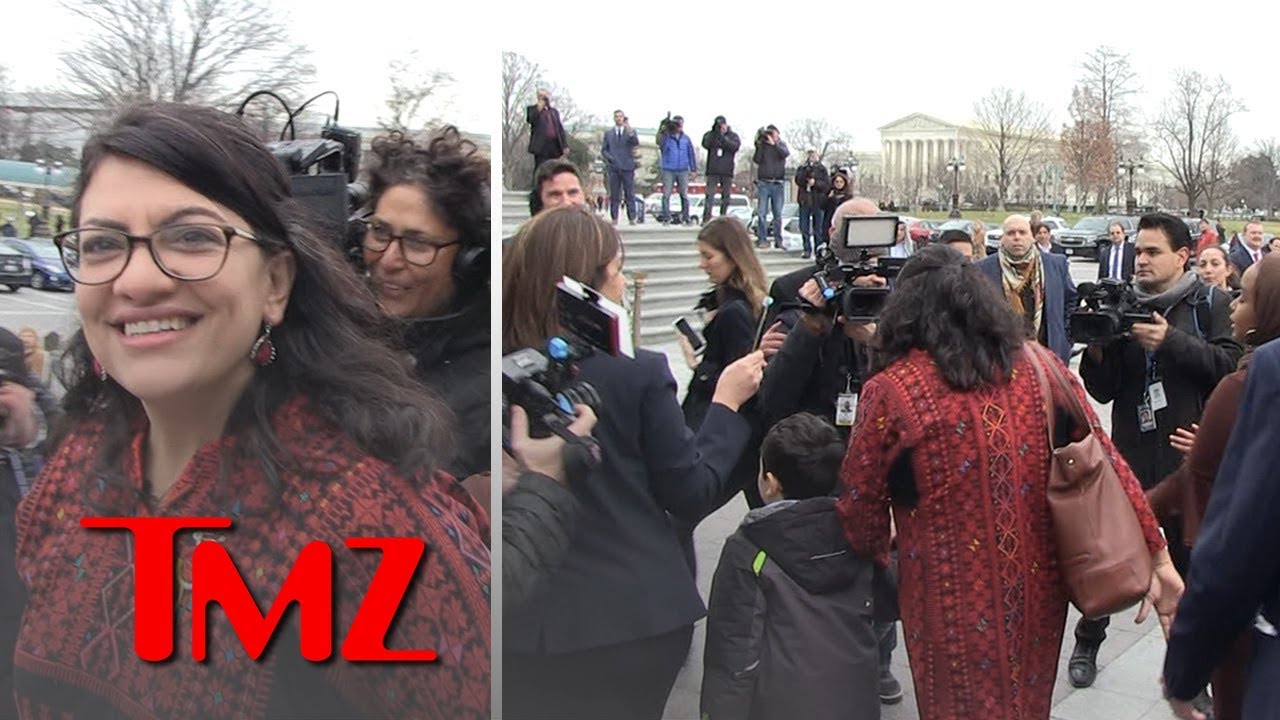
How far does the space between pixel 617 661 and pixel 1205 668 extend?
0.99 m

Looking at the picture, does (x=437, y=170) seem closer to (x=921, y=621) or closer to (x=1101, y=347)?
(x=921, y=621)

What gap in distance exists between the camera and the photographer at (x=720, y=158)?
7.11ft

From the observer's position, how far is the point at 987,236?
2863 millimetres

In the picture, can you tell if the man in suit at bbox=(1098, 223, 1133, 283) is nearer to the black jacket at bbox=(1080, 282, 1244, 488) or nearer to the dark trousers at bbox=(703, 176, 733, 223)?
the black jacket at bbox=(1080, 282, 1244, 488)

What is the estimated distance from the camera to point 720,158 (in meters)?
2.19

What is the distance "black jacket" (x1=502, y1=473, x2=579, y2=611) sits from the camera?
1991mm

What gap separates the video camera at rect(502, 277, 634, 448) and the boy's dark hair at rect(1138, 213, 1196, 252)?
5.42 ft

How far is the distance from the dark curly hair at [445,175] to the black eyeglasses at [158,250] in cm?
23

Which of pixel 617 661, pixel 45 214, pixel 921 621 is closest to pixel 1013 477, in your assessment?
pixel 921 621

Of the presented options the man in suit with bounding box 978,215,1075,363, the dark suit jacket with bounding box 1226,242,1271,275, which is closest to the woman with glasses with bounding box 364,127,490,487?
the man in suit with bounding box 978,215,1075,363

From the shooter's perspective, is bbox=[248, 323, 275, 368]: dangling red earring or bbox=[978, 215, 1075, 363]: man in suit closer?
bbox=[248, 323, 275, 368]: dangling red earring

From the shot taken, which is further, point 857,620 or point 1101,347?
point 1101,347

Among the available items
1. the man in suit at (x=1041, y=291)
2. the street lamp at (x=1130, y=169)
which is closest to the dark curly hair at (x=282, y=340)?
the street lamp at (x=1130, y=169)

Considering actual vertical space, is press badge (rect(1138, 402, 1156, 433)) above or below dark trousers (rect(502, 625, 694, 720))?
above
